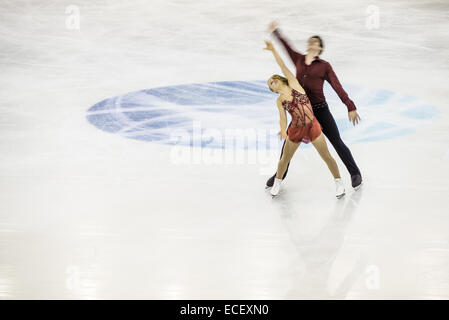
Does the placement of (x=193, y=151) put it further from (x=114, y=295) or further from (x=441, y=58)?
(x=441, y=58)

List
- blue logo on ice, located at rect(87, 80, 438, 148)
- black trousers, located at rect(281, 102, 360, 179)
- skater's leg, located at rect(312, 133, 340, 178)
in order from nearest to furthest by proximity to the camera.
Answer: skater's leg, located at rect(312, 133, 340, 178) → black trousers, located at rect(281, 102, 360, 179) → blue logo on ice, located at rect(87, 80, 438, 148)

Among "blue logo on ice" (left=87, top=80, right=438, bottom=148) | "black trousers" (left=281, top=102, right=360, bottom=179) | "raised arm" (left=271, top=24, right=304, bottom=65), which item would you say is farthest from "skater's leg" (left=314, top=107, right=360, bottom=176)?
"blue logo on ice" (left=87, top=80, right=438, bottom=148)

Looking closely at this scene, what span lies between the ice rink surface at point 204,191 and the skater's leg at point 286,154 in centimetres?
27

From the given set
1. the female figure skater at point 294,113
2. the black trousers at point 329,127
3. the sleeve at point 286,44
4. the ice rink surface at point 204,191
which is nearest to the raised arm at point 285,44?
the sleeve at point 286,44

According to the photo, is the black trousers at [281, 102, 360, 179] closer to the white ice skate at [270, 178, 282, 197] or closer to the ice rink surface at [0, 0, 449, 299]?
the white ice skate at [270, 178, 282, 197]

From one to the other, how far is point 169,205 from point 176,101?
311 cm

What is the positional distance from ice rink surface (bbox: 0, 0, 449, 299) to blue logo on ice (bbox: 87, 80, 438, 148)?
0.06 m

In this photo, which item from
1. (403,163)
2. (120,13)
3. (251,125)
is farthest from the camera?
(120,13)

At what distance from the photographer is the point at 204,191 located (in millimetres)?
6652

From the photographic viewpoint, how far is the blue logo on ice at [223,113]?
8.12 m

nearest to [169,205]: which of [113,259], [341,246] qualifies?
[113,259]

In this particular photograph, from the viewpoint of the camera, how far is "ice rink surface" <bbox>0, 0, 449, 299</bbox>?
16.6 ft

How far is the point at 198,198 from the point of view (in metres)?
6.48

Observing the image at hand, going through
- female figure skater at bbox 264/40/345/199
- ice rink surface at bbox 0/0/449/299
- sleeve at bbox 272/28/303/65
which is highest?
sleeve at bbox 272/28/303/65
